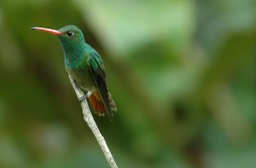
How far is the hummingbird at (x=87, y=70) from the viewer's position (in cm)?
161

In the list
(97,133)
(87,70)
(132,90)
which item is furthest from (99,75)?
(132,90)

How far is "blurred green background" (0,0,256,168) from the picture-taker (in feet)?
11.6

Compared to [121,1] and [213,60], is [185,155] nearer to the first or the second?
[213,60]

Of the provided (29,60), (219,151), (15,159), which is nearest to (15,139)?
(15,159)

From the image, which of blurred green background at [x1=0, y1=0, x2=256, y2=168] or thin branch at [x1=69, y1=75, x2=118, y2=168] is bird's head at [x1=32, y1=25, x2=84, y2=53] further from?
blurred green background at [x1=0, y1=0, x2=256, y2=168]

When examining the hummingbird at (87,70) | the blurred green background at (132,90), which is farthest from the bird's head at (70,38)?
the blurred green background at (132,90)

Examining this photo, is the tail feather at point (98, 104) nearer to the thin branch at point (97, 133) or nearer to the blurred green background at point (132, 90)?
the thin branch at point (97, 133)

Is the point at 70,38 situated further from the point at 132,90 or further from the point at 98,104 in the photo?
the point at 132,90

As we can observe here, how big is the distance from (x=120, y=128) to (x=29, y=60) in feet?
2.40

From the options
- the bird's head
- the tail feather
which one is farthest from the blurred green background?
the bird's head

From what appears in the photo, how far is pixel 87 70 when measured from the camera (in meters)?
1.69

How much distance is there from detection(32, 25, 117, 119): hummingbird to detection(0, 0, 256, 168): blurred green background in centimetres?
165

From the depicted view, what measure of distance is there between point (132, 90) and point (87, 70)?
6.73 ft

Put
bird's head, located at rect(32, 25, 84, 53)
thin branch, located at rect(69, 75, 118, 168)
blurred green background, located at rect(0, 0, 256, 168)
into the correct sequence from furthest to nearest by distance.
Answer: blurred green background, located at rect(0, 0, 256, 168) → bird's head, located at rect(32, 25, 84, 53) → thin branch, located at rect(69, 75, 118, 168)
